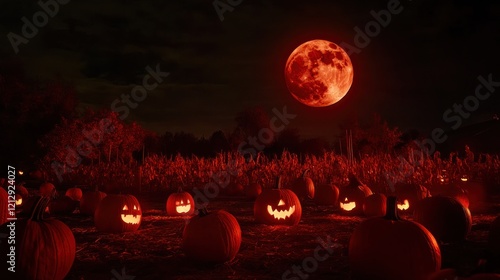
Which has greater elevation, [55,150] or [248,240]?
[55,150]

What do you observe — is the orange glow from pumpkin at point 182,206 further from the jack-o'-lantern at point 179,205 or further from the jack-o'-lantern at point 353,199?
the jack-o'-lantern at point 353,199

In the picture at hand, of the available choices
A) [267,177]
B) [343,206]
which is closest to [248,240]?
[343,206]

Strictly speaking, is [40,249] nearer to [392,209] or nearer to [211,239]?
[211,239]

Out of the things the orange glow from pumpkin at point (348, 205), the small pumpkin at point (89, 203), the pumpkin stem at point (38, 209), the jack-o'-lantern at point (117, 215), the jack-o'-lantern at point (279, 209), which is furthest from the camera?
the small pumpkin at point (89, 203)

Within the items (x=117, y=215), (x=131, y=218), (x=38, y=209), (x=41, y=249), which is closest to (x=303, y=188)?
(x=131, y=218)

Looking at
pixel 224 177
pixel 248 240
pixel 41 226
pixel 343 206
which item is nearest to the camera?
pixel 41 226

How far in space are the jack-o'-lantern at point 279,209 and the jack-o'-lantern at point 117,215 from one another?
2.57 metres

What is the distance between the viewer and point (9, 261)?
4.14 meters

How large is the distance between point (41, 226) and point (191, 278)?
1.74 meters

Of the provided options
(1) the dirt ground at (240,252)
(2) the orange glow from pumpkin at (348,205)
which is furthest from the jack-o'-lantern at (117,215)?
(2) the orange glow from pumpkin at (348,205)

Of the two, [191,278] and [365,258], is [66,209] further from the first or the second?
[365,258]

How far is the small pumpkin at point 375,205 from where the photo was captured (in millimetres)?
9000

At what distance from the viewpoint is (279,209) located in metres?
8.32

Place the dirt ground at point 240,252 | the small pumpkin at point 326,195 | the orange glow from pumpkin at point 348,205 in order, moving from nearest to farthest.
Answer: the dirt ground at point 240,252
the orange glow from pumpkin at point 348,205
the small pumpkin at point 326,195
